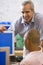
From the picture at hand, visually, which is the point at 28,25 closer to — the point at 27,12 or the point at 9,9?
the point at 27,12

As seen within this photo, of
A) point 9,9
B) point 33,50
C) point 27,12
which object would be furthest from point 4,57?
point 9,9

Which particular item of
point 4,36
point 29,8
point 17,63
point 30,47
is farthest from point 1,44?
point 29,8

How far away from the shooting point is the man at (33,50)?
1618 mm

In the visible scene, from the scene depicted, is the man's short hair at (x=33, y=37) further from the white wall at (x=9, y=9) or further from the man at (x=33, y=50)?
the white wall at (x=9, y=9)

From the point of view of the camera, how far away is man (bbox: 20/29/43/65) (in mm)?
1618

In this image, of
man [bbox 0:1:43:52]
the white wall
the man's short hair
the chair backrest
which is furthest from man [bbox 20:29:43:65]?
the white wall

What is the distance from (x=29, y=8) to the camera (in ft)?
8.45

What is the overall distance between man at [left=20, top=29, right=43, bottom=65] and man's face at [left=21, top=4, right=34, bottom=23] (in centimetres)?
83

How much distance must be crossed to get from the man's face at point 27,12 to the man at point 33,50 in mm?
833

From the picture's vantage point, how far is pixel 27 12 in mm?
2564

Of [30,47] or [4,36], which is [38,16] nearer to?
[4,36]

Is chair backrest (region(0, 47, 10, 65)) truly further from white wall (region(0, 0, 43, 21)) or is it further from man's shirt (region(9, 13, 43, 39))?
white wall (region(0, 0, 43, 21))

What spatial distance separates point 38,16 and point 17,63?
780 mm

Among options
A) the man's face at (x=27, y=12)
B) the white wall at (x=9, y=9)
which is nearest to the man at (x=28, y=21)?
the man's face at (x=27, y=12)
